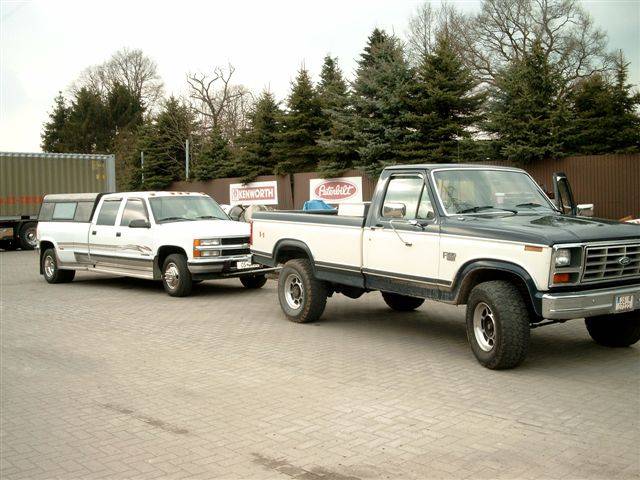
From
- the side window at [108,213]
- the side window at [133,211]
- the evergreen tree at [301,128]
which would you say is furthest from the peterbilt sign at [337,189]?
the side window at [133,211]

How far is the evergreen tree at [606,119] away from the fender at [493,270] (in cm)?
1530

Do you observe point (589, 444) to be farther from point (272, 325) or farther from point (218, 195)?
point (218, 195)

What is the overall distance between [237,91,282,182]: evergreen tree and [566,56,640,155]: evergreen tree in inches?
659

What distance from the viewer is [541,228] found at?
689 centimetres

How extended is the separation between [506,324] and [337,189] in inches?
881

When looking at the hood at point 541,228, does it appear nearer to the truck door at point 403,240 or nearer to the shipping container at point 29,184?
the truck door at point 403,240

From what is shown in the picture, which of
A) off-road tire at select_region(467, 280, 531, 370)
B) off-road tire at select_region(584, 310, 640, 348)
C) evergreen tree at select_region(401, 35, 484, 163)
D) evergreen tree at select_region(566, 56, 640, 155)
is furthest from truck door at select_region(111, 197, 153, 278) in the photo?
evergreen tree at select_region(566, 56, 640, 155)

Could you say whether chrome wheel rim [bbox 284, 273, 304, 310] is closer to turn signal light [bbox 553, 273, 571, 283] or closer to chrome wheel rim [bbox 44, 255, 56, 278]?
turn signal light [bbox 553, 273, 571, 283]

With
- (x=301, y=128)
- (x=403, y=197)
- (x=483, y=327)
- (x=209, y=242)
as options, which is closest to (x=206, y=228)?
(x=209, y=242)

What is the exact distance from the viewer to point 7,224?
2814 cm

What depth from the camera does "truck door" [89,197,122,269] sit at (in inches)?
555

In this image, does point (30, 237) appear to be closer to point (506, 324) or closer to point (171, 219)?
point (171, 219)

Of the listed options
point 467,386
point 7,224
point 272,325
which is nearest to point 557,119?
point 272,325

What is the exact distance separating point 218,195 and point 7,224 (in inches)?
486
